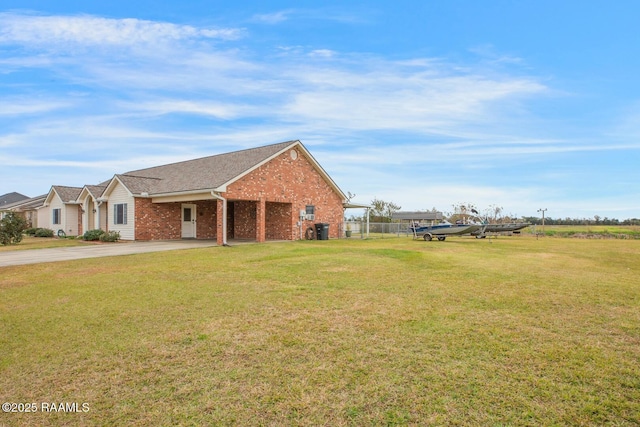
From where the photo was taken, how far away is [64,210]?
27188 millimetres

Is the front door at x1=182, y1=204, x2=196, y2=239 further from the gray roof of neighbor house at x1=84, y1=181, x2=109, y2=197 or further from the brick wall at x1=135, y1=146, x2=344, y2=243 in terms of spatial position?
the gray roof of neighbor house at x1=84, y1=181, x2=109, y2=197

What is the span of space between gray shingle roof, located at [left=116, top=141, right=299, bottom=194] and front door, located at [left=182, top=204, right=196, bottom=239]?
182 cm

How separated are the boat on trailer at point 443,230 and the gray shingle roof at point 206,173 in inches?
388

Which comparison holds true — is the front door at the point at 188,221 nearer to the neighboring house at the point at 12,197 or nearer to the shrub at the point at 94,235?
the shrub at the point at 94,235

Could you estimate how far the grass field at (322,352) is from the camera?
2949 millimetres

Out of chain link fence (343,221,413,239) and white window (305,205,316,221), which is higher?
white window (305,205,316,221)

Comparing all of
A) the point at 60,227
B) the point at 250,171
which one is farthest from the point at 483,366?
the point at 60,227

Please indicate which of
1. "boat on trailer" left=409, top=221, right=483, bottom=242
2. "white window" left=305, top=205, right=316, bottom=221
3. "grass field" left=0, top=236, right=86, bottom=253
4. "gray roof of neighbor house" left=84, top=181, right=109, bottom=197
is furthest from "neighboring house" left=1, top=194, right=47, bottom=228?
"boat on trailer" left=409, top=221, right=483, bottom=242

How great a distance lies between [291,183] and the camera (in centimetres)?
2103

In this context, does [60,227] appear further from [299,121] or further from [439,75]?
[439,75]

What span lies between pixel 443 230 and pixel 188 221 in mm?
15312

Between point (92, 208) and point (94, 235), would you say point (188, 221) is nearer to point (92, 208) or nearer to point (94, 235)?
point (94, 235)

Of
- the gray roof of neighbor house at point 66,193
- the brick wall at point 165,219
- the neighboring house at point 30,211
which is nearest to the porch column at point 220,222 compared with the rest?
the brick wall at point 165,219

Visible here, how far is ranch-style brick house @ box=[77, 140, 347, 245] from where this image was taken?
1878 centimetres
